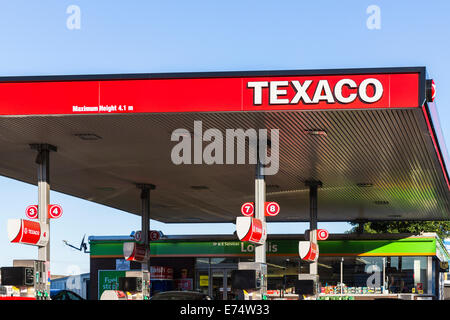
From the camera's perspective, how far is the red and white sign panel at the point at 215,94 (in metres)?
15.3

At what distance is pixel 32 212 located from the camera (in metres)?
19.4

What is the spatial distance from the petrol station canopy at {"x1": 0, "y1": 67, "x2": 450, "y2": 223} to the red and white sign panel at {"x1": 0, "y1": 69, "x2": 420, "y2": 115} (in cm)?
2

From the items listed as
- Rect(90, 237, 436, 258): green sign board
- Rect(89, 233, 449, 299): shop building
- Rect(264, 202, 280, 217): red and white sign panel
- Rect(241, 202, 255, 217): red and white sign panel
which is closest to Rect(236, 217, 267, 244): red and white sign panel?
Rect(264, 202, 280, 217): red and white sign panel

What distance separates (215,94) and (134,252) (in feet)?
40.8

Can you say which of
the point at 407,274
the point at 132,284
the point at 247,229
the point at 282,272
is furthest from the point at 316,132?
the point at 282,272

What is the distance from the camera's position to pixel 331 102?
15461mm

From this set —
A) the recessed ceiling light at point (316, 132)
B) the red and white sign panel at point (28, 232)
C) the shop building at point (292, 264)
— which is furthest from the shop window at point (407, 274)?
the red and white sign panel at point (28, 232)

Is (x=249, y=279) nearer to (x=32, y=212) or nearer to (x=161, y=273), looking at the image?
(x=32, y=212)

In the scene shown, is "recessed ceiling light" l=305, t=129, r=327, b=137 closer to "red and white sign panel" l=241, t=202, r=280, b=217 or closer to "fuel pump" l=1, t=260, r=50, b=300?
"red and white sign panel" l=241, t=202, r=280, b=217

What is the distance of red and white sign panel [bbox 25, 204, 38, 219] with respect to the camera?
19391 mm

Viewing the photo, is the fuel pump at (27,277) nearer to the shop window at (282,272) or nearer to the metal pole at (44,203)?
the metal pole at (44,203)

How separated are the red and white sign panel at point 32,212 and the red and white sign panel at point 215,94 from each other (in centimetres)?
360
